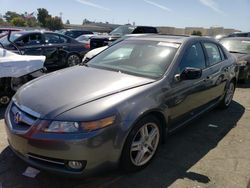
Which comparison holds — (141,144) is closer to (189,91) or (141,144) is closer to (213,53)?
(189,91)

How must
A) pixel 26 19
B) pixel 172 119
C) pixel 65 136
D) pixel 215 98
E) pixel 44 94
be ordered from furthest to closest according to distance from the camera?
pixel 26 19 → pixel 215 98 → pixel 172 119 → pixel 44 94 → pixel 65 136

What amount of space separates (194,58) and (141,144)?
5.73 ft

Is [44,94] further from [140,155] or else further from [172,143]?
[172,143]

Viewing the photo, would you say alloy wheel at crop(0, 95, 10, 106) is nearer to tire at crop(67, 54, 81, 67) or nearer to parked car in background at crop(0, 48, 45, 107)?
parked car in background at crop(0, 48, 45, 107)

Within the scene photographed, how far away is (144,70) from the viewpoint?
13.3ft

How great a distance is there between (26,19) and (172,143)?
59.9m

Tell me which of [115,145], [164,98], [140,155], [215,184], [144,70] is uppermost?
[144,70]

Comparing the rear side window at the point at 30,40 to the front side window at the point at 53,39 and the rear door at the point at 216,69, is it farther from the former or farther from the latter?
the rear door at the point at 216,69

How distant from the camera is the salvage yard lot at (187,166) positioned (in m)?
3.33

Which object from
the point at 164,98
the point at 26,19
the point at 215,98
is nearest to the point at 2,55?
the point at 164,98

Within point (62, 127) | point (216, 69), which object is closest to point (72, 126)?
point (62, 127)

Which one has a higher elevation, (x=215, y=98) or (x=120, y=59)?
(x=120, y=59)

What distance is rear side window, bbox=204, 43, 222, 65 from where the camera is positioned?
16.7 ft

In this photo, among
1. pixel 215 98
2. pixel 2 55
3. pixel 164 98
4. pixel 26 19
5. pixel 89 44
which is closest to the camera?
pixel 164 98
